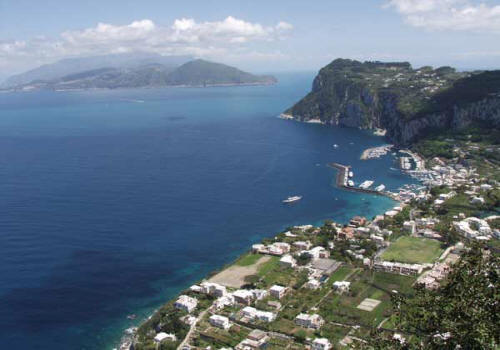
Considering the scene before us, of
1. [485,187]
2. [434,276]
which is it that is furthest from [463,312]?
[485,187]

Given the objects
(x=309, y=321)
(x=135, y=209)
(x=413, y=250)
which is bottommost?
(x=309, y=321)

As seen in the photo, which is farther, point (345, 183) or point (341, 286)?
point (345, 183)

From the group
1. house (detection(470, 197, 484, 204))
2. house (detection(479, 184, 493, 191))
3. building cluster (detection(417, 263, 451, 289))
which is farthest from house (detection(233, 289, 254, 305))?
house (detection(479, 184, 493, 191))

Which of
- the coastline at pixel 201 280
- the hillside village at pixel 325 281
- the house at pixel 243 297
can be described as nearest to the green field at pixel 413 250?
the hillside village at pixel 325 281

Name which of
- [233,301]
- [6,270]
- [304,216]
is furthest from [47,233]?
[304,216]

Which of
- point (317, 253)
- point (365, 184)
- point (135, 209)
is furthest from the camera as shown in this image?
point (365, 184)

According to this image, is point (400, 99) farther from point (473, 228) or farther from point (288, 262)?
point (288, 262)

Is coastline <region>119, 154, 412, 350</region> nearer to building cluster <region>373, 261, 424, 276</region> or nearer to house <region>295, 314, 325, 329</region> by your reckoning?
house <region>295, 314, 325, 329</region>
